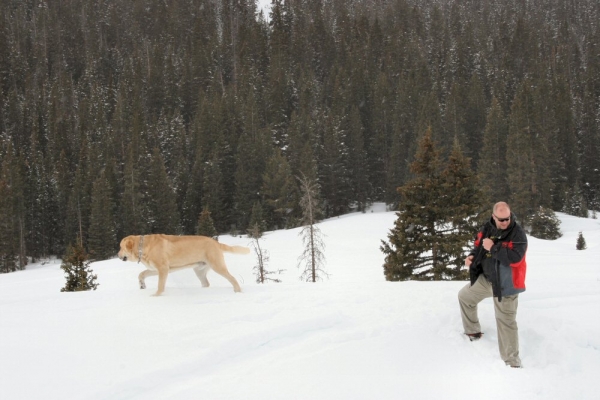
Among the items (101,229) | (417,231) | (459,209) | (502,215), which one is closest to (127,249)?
(502,215)

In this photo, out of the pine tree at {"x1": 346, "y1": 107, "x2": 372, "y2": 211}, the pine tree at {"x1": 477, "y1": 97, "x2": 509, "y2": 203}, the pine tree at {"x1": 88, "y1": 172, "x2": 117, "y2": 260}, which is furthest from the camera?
the pine tree at {"x1": 346, "y1": 107, "x2": 372, "y2": 211}

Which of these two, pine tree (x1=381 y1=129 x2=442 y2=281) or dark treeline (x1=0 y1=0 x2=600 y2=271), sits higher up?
dark treeline (x1=0 y1=0 x2=600 y2=271)

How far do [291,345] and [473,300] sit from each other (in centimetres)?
244

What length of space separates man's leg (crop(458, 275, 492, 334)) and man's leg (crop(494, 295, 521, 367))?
312 mm

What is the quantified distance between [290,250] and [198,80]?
64795 millimetres

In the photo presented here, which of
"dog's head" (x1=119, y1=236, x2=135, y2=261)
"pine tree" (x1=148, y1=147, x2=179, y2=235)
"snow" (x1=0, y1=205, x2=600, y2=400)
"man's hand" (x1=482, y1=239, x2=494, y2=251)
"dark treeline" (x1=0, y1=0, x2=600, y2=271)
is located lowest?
"snow" (x1=0, y1=205, x2=600, y2=400)

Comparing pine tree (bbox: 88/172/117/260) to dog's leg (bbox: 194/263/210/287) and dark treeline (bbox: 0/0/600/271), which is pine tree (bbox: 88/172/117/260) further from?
dog's leg (bbox: 194/263/210/287)

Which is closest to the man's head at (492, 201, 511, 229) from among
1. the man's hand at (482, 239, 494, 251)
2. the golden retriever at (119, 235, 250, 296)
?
the man's hand at (482, 239, 494, 251)

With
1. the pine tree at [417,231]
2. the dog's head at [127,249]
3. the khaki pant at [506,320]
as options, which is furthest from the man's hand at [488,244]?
the pine tree at [417,231]

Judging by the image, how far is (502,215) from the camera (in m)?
5.23

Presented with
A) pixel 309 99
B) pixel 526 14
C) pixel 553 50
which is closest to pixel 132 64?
pixel 309 99

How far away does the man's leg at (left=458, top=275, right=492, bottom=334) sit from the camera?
5.71 meters

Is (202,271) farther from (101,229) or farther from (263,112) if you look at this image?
(263,112)

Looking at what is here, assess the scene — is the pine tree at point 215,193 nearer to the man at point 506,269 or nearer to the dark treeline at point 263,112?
the dark treeline at point 263,112
